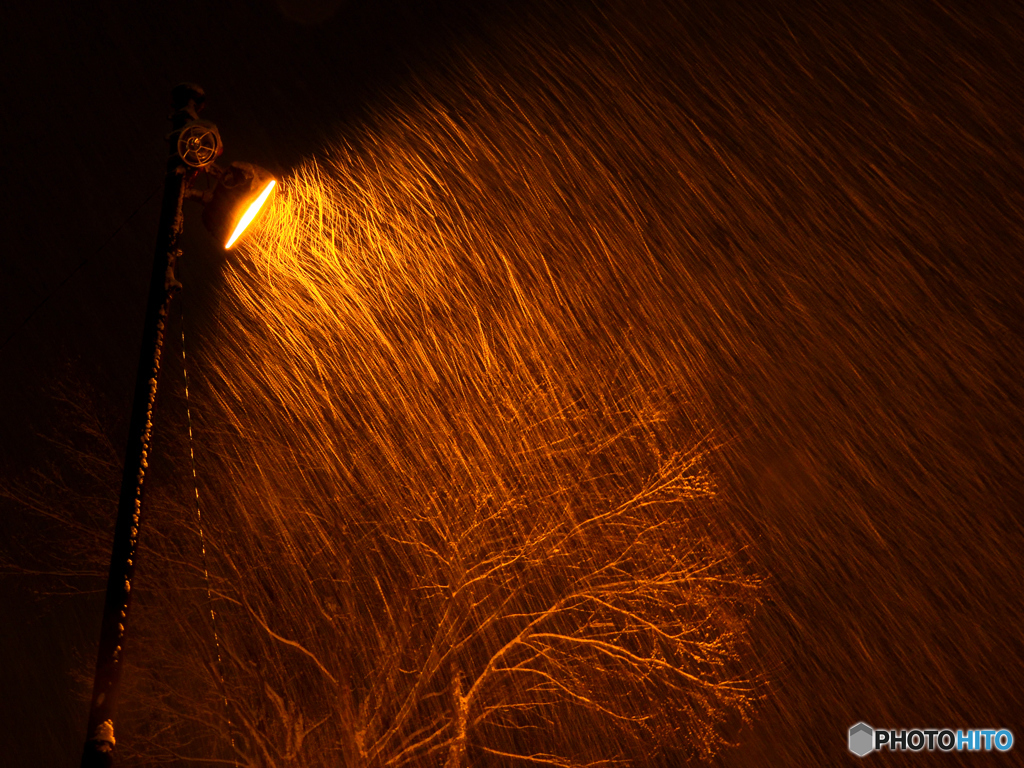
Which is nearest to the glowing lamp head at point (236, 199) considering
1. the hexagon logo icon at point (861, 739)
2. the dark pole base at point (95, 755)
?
the dark pole base at point (95, 755)

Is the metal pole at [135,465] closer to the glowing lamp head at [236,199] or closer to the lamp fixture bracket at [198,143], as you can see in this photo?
the lamp fixture bracket at [198,143]

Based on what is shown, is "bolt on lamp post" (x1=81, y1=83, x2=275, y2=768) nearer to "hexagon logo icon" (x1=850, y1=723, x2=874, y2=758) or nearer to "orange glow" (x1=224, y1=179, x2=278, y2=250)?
"orange glow" (x1=224, y1=179, x2=278, y2=250)

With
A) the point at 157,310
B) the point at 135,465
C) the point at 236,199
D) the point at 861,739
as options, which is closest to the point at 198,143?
the point at 236,199

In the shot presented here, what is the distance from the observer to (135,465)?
13.6 feet

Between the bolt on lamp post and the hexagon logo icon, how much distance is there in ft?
47.5

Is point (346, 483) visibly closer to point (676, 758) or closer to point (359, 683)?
point (359, 683)

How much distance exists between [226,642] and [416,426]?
3.58 metres

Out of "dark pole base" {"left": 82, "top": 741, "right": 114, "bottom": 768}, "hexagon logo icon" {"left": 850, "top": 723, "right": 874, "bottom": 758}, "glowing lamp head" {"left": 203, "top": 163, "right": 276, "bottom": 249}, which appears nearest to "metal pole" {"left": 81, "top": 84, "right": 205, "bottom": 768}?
"dark pole base" {"left": 82, "top": 741, "right": 114, "bottom": 768}

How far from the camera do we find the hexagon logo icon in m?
15.6

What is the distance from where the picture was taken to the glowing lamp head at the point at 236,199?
4926mm

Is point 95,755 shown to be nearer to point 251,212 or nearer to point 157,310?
point 157,310

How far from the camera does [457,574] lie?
32.6 ft

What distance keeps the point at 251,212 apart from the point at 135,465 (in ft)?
5.38

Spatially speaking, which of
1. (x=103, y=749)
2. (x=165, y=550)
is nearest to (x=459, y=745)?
(x=165, y=550)
